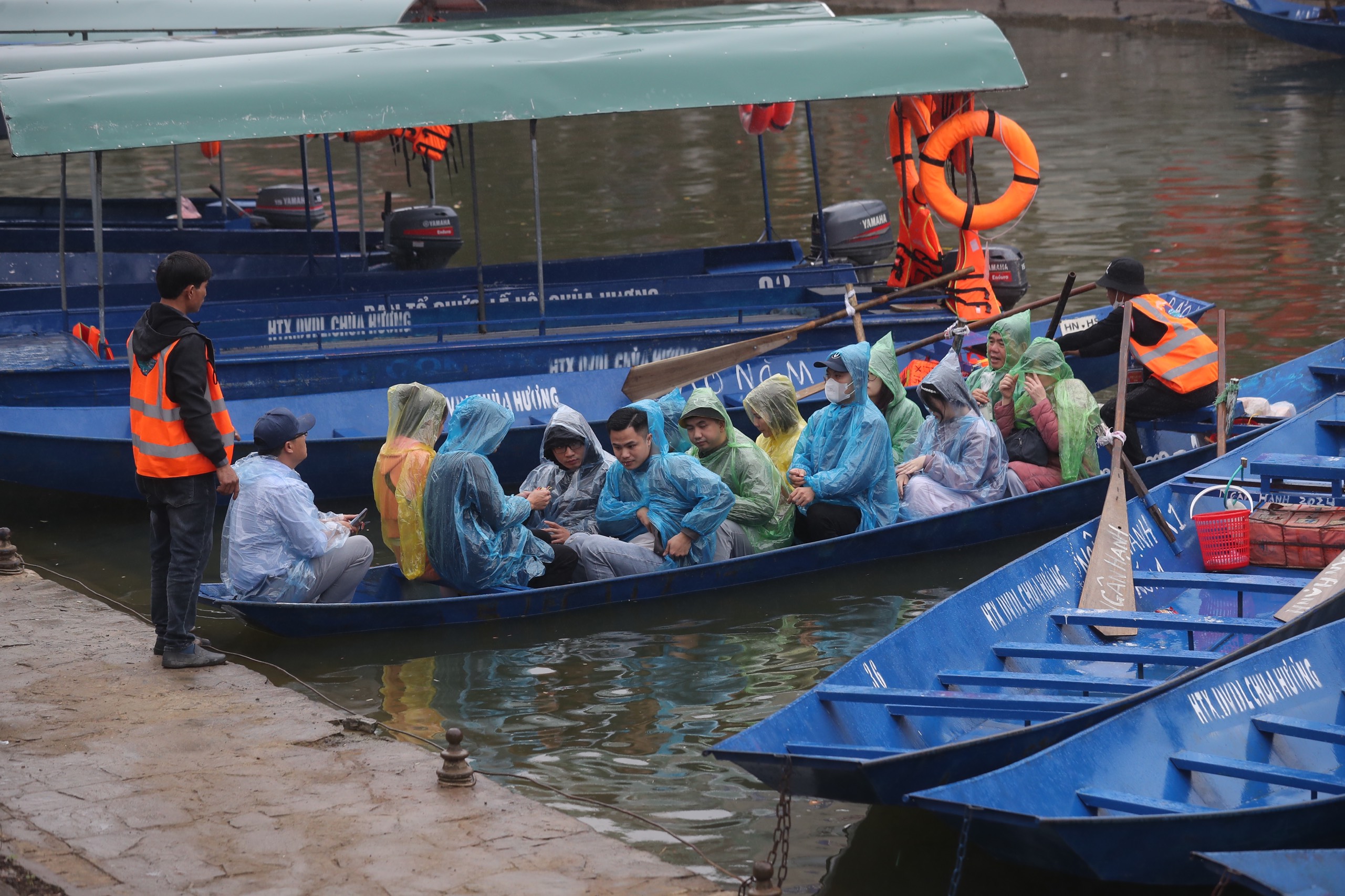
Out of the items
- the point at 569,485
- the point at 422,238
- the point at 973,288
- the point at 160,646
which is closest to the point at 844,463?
the point at 569,485

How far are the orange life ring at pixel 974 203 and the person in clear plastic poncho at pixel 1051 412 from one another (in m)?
2.85

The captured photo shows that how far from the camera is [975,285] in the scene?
11609 millimetres

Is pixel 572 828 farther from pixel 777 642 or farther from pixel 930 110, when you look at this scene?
pixel 930 110

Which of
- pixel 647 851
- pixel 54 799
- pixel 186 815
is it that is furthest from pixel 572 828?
pixel 54 799

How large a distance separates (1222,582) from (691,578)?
2660 mm

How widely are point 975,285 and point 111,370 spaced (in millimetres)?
6317

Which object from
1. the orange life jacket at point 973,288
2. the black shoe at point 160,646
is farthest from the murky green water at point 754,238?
the orange life jacket at point 973,288

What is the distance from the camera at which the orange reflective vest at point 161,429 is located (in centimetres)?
646

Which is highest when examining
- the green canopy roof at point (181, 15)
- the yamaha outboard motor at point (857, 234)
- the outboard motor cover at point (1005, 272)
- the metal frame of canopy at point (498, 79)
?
the green canopy roof at point (181, 15)

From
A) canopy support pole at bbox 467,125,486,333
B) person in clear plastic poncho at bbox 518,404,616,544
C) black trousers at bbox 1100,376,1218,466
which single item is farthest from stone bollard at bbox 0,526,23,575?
black trousers at bbox 1100,376,1218,466

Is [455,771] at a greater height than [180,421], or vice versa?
[180,421]

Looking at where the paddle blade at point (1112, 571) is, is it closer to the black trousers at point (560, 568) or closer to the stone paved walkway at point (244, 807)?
the black trousers at point (560, 568)

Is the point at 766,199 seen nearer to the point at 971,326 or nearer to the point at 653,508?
the point at 971,326

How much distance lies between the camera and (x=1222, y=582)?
678cm
